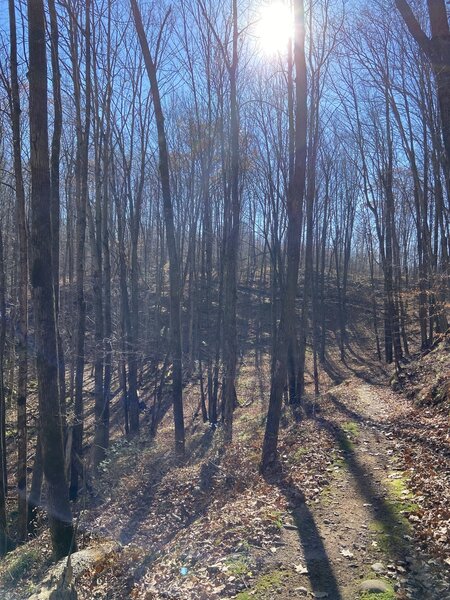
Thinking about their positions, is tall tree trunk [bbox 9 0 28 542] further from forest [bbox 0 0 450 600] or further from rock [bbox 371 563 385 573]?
rock [bbox 371 563 385 573]

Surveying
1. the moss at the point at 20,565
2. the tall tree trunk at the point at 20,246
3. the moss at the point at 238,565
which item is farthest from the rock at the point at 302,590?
the tall tree trunk at the point at 20,246

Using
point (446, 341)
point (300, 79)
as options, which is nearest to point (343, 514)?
point (300, 79)

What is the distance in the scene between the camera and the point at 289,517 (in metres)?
6.19

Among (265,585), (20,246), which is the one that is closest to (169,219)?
(20,246)

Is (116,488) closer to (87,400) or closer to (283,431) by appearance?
(283,431)

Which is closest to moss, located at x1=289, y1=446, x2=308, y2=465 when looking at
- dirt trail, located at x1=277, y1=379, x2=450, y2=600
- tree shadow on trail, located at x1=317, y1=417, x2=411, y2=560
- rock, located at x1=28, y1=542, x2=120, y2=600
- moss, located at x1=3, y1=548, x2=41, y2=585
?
dirt trail, located at x1=277, y1=379, x2=450, y2=600

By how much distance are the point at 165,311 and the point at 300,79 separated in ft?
86.1

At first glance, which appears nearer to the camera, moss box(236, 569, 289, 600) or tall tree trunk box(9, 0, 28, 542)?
moss box(236, 569, 289, 600)

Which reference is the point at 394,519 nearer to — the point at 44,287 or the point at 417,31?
the point at 44,287

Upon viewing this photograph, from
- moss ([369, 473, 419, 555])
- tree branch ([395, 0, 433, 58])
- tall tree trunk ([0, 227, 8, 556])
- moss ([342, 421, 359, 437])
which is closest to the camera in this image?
moss ([369, 473, 419, 555])

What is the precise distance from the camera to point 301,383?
17.3m

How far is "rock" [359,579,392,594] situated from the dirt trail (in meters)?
0.01

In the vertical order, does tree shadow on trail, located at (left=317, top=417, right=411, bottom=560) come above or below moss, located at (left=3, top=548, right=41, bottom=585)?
above

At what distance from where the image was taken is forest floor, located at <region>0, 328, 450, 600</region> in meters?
4.66
